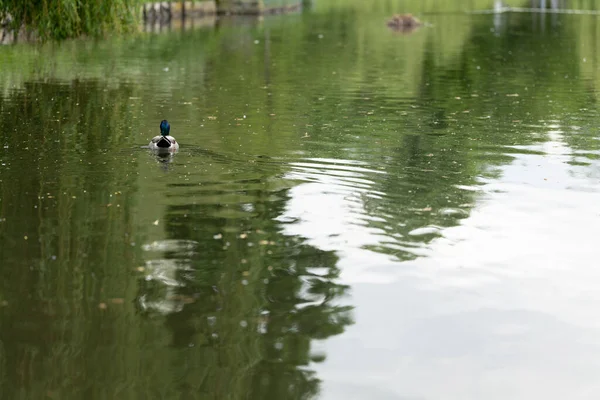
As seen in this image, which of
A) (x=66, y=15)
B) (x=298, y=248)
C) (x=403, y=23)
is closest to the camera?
(x=298, y=248)

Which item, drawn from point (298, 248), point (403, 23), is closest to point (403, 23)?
point (403, 23)

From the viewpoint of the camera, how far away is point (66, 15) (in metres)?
25.6

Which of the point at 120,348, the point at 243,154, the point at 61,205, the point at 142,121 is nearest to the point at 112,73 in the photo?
the point at 142,121

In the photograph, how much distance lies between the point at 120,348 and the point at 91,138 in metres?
11.1

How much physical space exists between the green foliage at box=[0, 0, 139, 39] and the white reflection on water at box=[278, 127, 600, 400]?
1329 centimetres

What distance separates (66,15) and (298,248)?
1612 cm

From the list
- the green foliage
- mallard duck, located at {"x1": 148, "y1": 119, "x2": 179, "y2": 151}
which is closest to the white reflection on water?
mallard duck, located at {"x1": 148, "y1": 119, "x2": 179, "y2": 151}

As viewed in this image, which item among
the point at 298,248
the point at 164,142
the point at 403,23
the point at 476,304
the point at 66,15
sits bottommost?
the point at 476,304

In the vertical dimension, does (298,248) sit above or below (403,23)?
below

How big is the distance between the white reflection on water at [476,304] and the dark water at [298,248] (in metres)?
0.03

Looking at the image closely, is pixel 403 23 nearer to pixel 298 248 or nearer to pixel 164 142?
pixel 164 142

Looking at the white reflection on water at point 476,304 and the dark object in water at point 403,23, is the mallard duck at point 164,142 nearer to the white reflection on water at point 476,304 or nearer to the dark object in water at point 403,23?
the white reflection on water at point 476,304

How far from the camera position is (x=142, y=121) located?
851 inches

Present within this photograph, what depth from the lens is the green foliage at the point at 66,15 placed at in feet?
83.5
